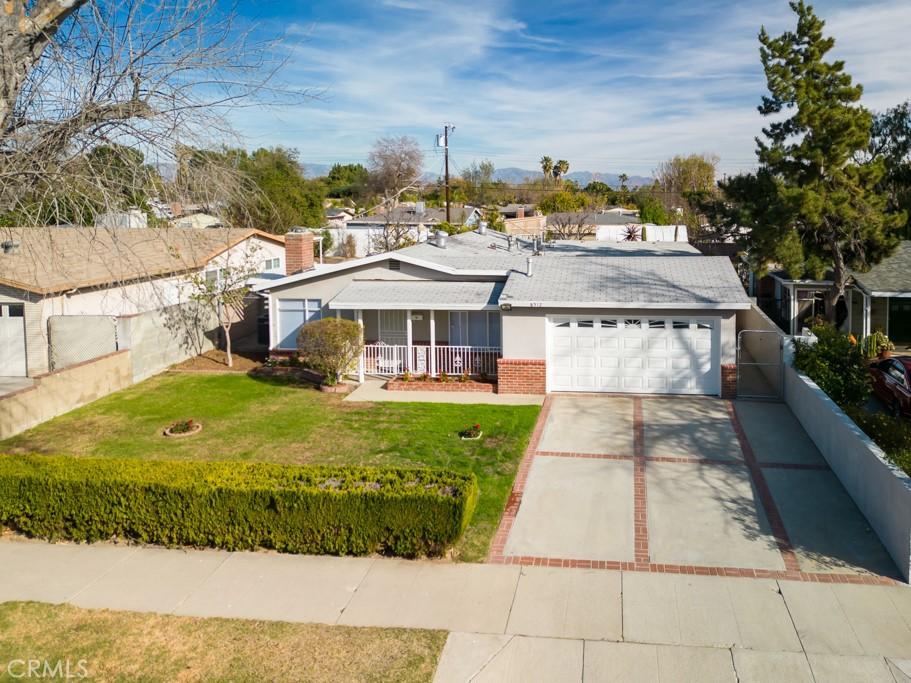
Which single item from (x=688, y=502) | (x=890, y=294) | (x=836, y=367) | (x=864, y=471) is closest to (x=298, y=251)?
(x=836, y=367)

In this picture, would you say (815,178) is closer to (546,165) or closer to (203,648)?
(203,648)

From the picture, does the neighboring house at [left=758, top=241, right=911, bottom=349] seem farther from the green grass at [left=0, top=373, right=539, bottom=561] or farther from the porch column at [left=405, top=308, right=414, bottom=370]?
the porch column at [left=405, top=308, right=414, bottom=370]

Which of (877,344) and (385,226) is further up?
(385,226)

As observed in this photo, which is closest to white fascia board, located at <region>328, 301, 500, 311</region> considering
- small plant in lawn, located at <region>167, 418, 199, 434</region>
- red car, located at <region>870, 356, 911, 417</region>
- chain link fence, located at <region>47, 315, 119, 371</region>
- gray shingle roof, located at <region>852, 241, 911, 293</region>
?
small plant in lawn, located at <region>167, 418, 199, 434</region>

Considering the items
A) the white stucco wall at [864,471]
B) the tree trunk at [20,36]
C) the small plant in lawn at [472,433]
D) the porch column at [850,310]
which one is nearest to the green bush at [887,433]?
the white stucco wall at [864,471]

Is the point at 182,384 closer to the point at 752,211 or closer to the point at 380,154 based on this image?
the point at 752,211

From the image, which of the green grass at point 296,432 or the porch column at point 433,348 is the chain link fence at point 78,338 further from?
the porch column at point 433,348
